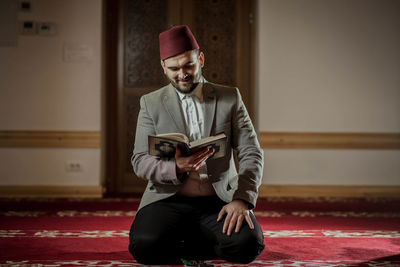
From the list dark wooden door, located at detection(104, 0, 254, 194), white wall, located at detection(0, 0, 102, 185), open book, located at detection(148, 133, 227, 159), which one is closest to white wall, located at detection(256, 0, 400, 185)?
dark wooden door, located at detection(104, 0, 254, 194)

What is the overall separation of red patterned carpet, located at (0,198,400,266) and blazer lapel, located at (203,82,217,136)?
0.65m

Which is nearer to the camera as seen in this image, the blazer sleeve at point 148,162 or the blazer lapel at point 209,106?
the blazer sleeve at point 148,162

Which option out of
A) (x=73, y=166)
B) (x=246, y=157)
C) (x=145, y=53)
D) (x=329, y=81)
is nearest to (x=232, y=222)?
(x=246, y=157)

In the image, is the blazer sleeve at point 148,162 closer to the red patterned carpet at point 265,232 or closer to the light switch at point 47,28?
the red patterned carpet at point 265,232

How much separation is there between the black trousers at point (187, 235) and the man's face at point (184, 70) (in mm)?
555

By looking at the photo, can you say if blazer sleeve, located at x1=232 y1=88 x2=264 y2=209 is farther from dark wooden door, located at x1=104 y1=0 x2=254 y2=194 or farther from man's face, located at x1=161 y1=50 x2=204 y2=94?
dark wooden door, located at x1=104 y1=0 x2=254 y2=194

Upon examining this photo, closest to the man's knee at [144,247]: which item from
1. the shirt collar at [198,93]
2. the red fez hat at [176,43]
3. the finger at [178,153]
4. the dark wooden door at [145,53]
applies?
the finger at [178,153]

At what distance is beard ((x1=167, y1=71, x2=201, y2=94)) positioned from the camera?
2.24 m

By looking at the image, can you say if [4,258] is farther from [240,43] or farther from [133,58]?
[240,43]

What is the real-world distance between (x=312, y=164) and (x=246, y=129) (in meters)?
3.03

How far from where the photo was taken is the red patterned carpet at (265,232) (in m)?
2.41

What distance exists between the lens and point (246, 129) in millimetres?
2369

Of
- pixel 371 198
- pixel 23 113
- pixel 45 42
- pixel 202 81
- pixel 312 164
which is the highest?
pixel 45 42

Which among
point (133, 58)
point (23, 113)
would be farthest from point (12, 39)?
point (133, 58)
